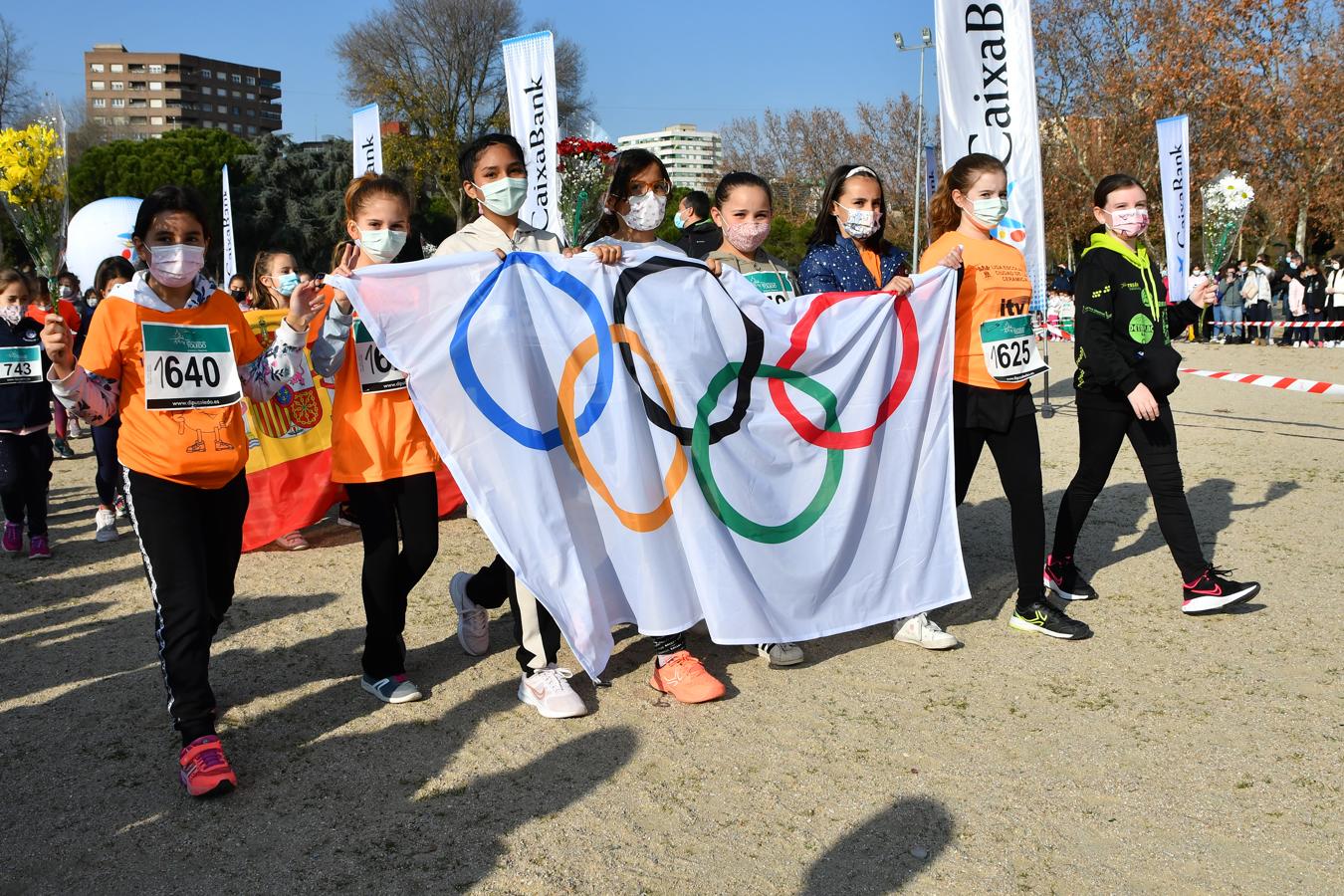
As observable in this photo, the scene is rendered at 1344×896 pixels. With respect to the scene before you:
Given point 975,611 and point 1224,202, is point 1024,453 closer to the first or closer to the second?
point 975,611

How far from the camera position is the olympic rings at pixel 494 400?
13.3 feet

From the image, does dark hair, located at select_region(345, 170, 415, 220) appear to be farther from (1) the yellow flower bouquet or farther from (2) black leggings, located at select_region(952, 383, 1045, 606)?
(1) the yellow flower bouquet

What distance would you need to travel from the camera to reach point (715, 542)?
4.32 metres

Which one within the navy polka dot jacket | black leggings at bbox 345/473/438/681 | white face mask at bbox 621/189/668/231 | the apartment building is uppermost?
the apartment building

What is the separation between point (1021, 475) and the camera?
4910 millimetres

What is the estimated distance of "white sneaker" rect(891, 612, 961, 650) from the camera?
4.79 metres

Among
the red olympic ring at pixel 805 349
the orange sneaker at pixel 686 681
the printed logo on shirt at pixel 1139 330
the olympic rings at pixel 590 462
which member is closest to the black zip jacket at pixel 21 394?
the olympic rings at pixel 590 462

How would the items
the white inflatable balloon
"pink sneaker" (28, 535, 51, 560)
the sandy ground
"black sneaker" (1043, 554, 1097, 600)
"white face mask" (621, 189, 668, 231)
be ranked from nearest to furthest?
the sandy ground, "white face mask" (621, 189, 668, 231), "black sneaker" (1043, 554, 1097, 600), "pink sneaker" (28, 535, 51, 560), the white inflatable balloon

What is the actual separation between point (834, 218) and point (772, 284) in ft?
1.49

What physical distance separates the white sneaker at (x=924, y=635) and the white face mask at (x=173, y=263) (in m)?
3.16

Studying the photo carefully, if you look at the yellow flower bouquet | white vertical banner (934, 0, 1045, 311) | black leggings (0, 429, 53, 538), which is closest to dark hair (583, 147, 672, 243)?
white vertical banner (934, 0, 1045, 311)

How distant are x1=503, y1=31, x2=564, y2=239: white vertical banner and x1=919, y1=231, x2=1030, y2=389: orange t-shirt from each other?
7.67m

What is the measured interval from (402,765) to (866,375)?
2.42m

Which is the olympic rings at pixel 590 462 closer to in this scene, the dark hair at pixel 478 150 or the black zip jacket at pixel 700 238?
the dark hair at pixel 478 150
